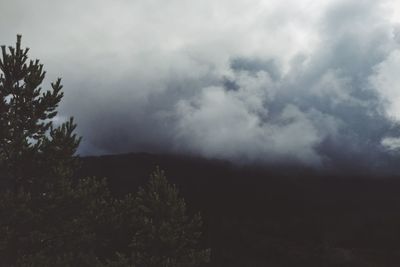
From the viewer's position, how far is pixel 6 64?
25.4 m

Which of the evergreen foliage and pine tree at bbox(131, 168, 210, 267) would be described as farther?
pine tree at bbox(131, 168, 210, 267)

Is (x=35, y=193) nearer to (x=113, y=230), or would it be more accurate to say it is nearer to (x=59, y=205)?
(x=59, y=205)

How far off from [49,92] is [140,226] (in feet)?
35.0

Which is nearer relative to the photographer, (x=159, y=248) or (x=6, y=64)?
(x=6, y=64)

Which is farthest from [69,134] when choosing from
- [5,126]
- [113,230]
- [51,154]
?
[113,230]

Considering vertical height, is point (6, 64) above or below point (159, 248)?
above

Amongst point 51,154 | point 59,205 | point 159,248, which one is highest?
point 51,154

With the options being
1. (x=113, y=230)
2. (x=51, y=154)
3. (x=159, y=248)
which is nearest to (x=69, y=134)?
(x=51, y=154)

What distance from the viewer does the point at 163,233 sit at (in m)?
30.1

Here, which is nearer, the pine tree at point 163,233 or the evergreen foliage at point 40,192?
the evergreen foliage at point 40,192

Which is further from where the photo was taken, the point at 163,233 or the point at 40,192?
the point at 163,233

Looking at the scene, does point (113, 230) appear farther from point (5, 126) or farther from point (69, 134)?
point (5, 126)

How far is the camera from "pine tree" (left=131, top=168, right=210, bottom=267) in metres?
30.0

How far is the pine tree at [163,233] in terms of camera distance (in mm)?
30000
